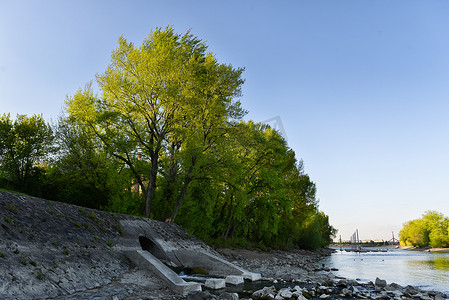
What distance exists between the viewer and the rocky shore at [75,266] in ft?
30.6

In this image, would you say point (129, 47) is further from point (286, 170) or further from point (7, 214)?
point (286, 170)

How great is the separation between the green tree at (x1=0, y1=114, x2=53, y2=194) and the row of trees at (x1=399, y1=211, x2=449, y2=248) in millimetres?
108290

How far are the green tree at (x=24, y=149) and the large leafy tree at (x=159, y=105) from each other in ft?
18.3

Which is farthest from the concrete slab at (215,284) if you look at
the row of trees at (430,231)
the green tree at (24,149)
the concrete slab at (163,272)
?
the row of trees at (430,231)

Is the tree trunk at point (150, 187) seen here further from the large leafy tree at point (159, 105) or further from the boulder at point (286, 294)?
the boulder at point (286, 294)

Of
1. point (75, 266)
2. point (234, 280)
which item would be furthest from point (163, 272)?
point (234, 280)

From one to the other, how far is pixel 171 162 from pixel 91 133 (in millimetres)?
7508

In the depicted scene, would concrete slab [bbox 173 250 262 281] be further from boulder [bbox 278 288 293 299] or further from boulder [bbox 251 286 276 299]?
boulder [bbox 278 288 293 299]

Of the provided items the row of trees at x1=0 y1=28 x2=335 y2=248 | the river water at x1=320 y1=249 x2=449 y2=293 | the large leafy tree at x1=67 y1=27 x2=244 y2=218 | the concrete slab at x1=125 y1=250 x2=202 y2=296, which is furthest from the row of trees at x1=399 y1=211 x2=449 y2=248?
the concrete slab at x1=125 y1=250 x2=202 y2=296

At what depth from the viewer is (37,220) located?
39.6 feet

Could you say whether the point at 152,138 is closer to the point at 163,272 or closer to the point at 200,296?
the point at 163,272

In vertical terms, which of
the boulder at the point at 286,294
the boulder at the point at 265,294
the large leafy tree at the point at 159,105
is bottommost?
the boulder at the point at 265,294

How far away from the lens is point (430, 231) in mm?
107500

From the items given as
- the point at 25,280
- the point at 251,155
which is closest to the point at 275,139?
the point at 251,155
